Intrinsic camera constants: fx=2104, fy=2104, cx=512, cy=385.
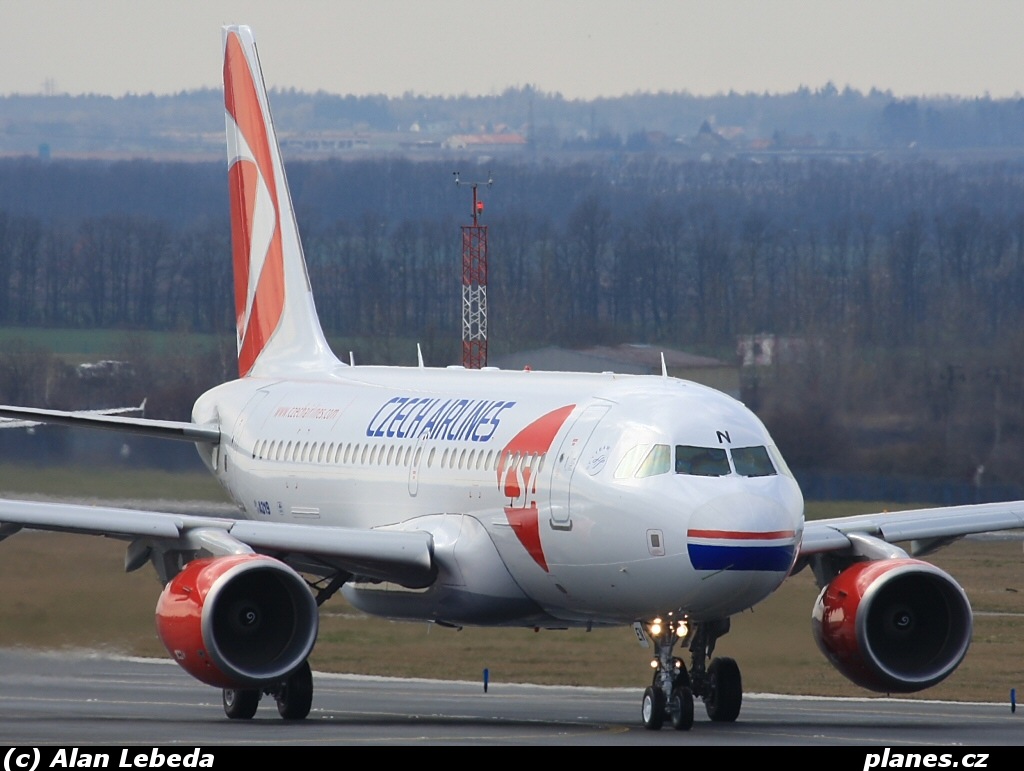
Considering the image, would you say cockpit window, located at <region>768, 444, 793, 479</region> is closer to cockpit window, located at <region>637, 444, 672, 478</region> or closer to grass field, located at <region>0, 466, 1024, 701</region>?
cockpit window, located at <region>637, 444, 672, 478</region>

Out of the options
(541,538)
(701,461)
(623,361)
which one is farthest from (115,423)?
(623,361)

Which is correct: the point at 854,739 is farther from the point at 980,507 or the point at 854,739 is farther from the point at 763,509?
the point at 980,507

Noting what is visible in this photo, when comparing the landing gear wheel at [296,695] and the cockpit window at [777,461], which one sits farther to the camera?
the landing gear wheel at [296,695]

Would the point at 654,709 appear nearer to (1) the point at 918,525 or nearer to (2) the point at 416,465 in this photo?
(1) the point at 918,525

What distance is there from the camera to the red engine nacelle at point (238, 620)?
819 inches

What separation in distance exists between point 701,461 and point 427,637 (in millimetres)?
13128

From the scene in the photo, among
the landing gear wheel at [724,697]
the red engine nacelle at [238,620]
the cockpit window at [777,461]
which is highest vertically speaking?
the cockpit window at [777,461]

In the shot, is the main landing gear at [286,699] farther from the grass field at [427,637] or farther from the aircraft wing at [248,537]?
the grass field at [427,637]

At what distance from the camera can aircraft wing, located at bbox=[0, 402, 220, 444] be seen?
26.3 meters

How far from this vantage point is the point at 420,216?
67.9 metres

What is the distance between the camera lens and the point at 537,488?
21812mm

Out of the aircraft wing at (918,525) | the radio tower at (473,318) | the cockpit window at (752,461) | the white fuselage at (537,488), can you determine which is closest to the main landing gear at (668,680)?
the white fuselage at (537,488)

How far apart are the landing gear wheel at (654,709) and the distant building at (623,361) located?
25.9 meters

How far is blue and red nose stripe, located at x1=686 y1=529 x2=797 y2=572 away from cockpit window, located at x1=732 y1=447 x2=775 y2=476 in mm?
780
